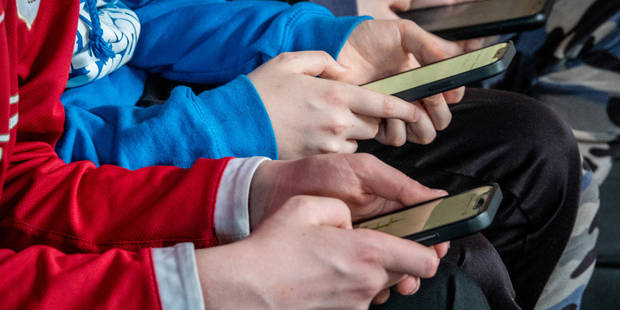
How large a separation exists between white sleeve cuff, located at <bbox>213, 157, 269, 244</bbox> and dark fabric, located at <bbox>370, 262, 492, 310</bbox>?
106mm

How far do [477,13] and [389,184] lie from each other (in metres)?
0.31

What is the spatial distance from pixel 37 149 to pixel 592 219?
0.56 m

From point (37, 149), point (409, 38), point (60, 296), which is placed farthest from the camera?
point (409, 38)

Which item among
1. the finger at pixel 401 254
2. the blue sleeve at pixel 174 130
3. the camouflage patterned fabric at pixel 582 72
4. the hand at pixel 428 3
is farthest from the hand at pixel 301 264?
the camouflage patterned fabric at pixel 582 72

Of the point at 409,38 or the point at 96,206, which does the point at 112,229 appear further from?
the point at 409,38

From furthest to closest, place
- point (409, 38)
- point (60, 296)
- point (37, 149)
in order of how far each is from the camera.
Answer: point (409, 38)
point (37, 149)
point (60, 296)

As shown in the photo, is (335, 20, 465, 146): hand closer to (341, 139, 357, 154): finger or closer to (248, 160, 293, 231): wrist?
(341, 139, 357, 154): finger

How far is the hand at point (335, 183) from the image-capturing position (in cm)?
37

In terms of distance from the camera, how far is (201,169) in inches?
15.4

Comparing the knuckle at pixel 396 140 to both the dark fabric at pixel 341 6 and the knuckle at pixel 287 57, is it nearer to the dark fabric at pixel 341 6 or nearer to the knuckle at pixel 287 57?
the knuckle at pixel 287 57

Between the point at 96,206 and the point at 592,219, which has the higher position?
the point at 96,206

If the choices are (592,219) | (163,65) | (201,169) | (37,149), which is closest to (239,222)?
(201,169)

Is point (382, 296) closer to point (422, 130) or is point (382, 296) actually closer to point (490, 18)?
point (422, 130)

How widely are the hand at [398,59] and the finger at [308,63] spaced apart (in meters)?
0.02
